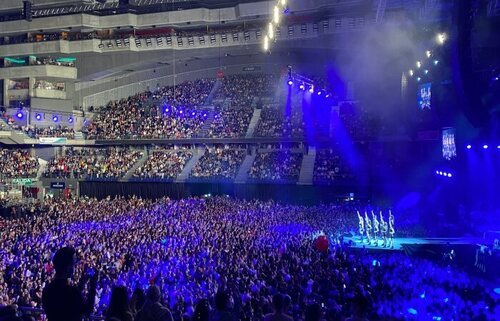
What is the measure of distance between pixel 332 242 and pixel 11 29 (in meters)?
36.9

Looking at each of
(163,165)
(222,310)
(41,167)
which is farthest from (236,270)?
(41,167)

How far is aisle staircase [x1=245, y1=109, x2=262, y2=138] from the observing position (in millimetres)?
36156

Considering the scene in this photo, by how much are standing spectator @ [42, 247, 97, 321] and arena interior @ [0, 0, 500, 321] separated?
1 centimetres

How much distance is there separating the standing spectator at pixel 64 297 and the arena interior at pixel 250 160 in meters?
0.01

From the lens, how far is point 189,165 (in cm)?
3597

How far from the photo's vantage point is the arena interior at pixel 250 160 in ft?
34.5

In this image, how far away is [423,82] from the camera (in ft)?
77.8

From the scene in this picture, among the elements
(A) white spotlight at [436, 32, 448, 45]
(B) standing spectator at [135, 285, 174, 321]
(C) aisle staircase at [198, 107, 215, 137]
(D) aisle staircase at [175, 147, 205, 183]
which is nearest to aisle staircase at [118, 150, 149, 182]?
(D) aisle staircase at [175, 147, 205, 183]

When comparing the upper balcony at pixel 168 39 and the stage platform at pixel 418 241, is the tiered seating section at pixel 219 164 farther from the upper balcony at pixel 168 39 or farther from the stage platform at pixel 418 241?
the stage platform at pixel 418 241

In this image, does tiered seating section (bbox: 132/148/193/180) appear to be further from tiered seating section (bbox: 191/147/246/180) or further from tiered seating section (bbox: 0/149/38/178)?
tiered seating section (bbox: 0/149/38/178)

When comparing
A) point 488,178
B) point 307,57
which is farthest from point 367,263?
point 307,57

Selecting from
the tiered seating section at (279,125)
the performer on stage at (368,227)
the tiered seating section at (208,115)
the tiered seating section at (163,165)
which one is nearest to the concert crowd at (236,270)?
the performer on stage at (368,227)

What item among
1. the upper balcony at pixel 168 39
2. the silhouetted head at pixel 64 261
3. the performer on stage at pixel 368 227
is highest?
the upper balcony at pixel 168 39

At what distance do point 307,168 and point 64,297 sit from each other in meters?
29.6
